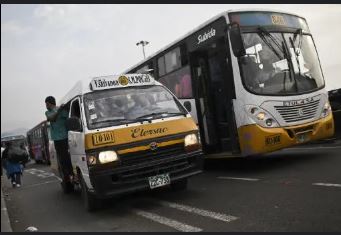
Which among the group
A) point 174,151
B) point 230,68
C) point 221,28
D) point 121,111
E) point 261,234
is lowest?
point 261,234

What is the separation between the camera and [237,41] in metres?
9.41

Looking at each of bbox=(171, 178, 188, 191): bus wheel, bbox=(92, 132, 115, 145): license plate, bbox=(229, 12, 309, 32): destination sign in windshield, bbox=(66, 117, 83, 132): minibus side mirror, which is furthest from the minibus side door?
bbox=(229, 12, 309, 32): destination sign in windshield

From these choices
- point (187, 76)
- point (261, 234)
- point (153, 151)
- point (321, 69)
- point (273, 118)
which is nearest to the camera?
point (261, 234)

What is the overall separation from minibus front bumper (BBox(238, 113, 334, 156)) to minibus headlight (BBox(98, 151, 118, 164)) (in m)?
3.26

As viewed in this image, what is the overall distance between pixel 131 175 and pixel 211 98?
4309 mm

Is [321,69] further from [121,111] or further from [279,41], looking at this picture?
[121,111]

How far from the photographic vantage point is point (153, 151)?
749 cm

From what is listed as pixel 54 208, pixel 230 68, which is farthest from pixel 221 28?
pixel 54 208

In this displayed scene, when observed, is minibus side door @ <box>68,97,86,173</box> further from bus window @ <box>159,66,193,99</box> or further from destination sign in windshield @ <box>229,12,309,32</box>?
destination sign in windshield @ <box>229,12,309,32</box>

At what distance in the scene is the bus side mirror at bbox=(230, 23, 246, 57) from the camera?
9.39 m

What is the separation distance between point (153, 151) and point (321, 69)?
505 centimetres

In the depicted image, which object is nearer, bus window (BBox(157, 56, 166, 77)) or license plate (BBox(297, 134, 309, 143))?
license plate (BBox(297, 134, 309, 143))

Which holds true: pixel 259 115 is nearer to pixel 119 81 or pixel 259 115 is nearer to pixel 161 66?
pixel 119 81

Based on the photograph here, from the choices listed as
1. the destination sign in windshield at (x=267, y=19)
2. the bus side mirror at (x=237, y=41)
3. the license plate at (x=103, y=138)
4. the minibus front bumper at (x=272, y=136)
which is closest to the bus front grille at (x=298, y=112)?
the minibus front bumper at (x=272, y=136)
